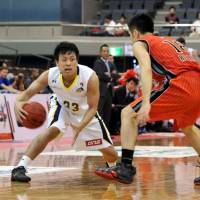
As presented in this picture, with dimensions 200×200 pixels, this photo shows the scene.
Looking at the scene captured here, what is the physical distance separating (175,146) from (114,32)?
1309 centimetres

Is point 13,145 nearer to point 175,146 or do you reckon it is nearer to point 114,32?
point 175,146

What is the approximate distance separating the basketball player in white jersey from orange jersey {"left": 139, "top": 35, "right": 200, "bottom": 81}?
79cm

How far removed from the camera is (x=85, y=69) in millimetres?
7141

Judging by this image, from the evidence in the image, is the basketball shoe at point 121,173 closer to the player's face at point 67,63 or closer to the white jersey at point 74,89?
the white jersey at point 74,89

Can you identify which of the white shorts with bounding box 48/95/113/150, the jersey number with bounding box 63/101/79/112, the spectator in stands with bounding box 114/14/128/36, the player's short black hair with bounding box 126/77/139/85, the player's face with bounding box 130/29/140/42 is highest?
the player's face with bounding box 130/29/140/42

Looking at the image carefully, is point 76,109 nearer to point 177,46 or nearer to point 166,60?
point 166,60

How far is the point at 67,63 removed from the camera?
6902 millimetres

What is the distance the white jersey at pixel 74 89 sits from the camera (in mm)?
7070

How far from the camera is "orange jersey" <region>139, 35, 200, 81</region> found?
6598 millimetres

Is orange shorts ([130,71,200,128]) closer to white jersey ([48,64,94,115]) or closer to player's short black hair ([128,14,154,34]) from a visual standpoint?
player's short black hair ([128,14,154,34])

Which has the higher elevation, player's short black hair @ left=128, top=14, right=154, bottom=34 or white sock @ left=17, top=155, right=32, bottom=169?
player's short black hair @ left=128, top=14, right=154, bottom=34

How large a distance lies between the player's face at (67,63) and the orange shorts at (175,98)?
81 cm

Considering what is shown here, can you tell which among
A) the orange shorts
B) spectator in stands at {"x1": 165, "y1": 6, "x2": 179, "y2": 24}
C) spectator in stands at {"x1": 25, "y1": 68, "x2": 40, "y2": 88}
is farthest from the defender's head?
spectator in stands at {"x1": 165, "y1": 6, "x2": 179, "y2": 24}

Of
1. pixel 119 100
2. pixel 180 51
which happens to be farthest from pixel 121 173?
pixel 119 100
